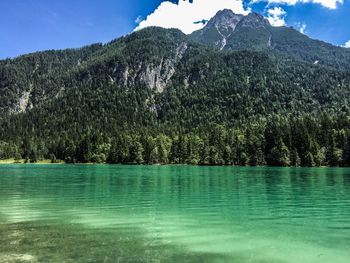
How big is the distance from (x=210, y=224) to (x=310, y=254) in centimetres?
1020

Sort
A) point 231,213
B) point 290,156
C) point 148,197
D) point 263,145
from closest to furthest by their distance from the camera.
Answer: point 231,213 → point 148,197 → point 290,156 → point 263,145

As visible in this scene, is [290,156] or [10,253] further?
[290,156]

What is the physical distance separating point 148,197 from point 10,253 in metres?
29.8

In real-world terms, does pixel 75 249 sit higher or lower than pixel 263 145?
lower

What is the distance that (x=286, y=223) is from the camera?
3216 cm

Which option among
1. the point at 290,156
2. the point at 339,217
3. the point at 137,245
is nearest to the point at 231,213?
the point at 339,217

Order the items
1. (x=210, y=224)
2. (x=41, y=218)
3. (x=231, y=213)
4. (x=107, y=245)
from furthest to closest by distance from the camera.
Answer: (x=231, y=213), (x=41, y=218), (x=210, y=224), (x=107, y=245)

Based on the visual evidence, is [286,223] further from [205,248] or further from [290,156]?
[290,156]

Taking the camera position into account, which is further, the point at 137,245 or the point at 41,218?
the point at 41,218

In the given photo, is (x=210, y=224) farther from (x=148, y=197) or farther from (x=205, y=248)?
(x=148, y=197)

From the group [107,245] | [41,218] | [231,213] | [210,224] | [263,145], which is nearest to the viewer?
[107,245]

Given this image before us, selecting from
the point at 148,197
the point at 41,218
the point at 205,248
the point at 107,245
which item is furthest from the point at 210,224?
the point at 148,197

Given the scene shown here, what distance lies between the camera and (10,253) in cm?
2219

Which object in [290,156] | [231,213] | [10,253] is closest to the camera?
[10,253]
